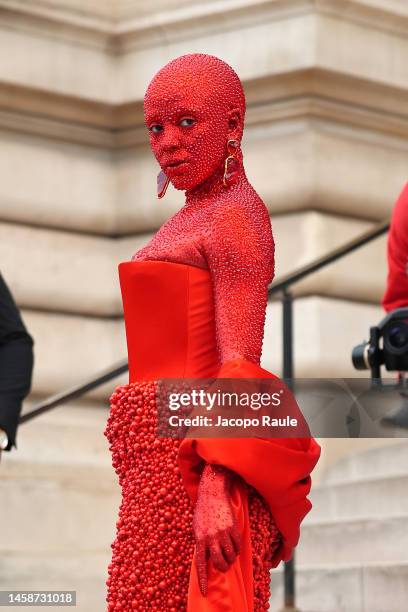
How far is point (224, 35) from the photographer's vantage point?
30.7 ft

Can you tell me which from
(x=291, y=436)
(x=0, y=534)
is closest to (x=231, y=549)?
(x=291, y=436)

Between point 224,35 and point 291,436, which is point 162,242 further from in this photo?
point 224,35

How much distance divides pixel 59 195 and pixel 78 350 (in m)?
0.88

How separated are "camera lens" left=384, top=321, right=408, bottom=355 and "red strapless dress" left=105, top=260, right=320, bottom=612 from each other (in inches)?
80.3

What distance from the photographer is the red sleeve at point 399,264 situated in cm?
608

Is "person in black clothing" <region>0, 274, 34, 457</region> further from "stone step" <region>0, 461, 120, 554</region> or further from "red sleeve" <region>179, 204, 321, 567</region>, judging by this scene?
"stone step" <region>0, 461, 120, 554</region>

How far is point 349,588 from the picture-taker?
6.66 metres

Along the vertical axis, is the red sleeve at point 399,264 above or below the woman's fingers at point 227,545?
above

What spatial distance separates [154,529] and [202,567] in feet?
0.58

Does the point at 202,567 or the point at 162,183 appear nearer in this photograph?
the point at 202,567

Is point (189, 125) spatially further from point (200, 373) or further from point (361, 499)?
point (361, 499)

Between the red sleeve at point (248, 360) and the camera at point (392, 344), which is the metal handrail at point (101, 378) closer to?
the camera at point (392, 344)

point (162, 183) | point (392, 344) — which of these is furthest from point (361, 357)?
point (162, 183)

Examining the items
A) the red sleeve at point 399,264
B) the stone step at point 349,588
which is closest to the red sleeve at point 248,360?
the red sleeve at point 399,264
